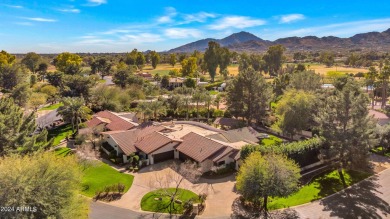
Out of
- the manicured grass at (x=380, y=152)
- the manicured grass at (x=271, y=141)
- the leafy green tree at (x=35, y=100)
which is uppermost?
the leafy green tree at (x=35, y=100)

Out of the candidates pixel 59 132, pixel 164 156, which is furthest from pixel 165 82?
pixel 164 156

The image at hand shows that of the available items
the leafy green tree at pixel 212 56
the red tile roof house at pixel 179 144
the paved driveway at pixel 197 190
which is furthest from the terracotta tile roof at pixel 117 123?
the leafy green tree at pixel 212 56

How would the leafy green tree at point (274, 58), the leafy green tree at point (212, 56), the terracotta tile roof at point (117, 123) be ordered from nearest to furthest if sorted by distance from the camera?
the terracotta tile roof at point (117, 123) → the leafy green tree at point (212, 56) → the leafy green tree at point (274, 58)

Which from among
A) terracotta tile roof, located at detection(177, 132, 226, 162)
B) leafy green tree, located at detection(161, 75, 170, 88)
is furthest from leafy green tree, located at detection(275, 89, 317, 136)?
leafy green tree, located at detection(161, 75, 170, 88)

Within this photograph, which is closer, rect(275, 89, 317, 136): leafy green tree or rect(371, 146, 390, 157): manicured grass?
rect(371, 146, 390, 157): manicured grass

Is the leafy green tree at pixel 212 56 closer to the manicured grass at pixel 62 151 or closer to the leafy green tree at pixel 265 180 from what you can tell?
the manicured grass at pixel 62 151

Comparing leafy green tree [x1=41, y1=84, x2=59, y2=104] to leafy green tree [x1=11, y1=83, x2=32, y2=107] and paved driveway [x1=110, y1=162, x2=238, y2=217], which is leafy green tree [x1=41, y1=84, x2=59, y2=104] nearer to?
leafy green tree [x1=11, y1=83, x2=32, y2=107]

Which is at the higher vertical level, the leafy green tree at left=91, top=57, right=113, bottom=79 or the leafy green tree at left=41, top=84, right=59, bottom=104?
the leafy green tree at left=91, top=57, right=113, bottom=79

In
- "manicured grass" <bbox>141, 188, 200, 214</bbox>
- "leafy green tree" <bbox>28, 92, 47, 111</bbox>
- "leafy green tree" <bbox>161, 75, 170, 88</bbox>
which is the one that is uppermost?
"leafy green tree" <bbox>161, 75, 170, 88</bbox>
